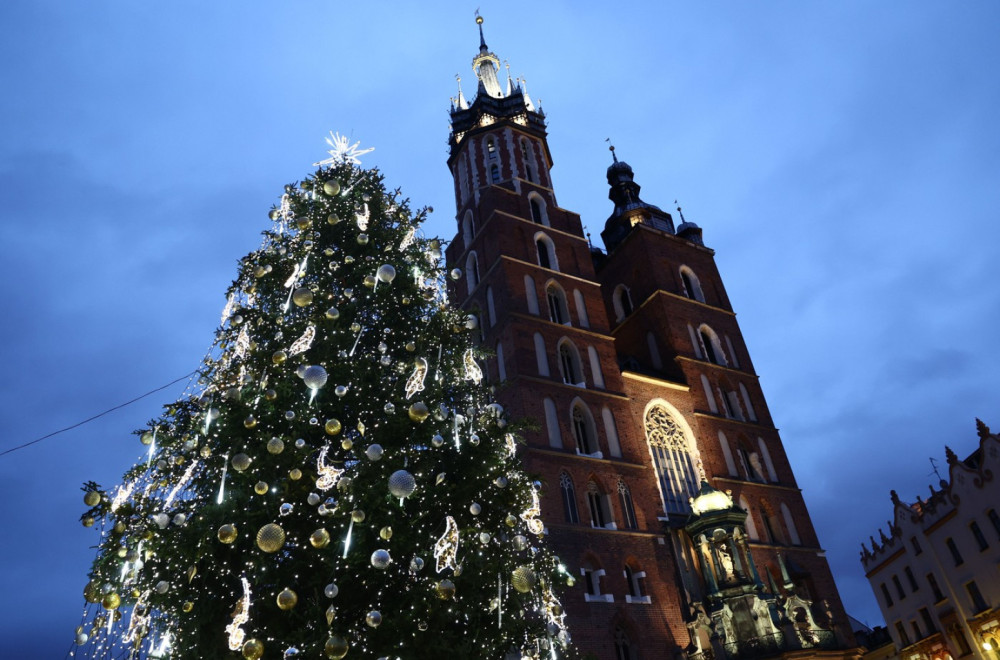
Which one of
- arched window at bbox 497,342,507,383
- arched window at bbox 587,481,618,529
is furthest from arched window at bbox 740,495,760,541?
arched window at bbox 497,342,507,383

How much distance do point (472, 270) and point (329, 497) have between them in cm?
2282

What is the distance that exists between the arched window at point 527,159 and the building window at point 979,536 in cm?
2483

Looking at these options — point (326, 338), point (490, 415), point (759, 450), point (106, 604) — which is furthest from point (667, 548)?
point (106, 604)

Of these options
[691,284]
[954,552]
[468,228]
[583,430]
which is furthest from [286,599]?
[954,552]

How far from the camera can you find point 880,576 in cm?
3784

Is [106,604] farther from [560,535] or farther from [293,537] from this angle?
[560,535]

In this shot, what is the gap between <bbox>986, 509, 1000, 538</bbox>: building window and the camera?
88.4 feet

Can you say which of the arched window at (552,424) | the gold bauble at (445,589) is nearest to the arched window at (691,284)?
the arched window at (552,424)

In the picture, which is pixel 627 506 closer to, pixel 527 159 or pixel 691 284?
pixel 691 284

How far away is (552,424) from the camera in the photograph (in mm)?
24031

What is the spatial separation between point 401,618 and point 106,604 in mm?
3239

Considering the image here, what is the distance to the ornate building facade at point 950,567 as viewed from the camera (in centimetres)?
2744

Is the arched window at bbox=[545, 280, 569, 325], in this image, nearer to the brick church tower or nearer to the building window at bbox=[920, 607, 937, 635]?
the brick church tower

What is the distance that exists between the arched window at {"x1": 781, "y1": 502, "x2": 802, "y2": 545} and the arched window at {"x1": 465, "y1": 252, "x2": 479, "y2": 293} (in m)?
16.0
